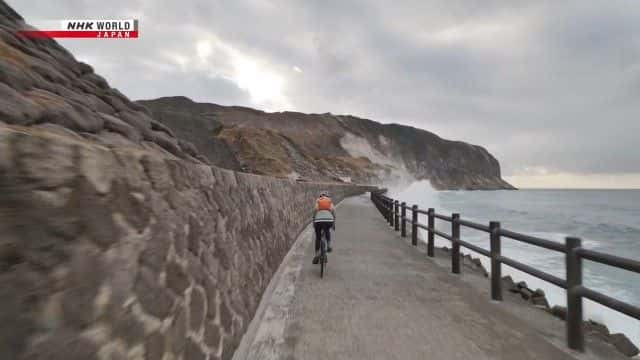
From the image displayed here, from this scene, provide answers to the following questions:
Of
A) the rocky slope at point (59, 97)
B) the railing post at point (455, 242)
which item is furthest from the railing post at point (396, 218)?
the rocky slope at point (59, 97)

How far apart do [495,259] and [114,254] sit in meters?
5.35

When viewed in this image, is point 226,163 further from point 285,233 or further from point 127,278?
point 127,278

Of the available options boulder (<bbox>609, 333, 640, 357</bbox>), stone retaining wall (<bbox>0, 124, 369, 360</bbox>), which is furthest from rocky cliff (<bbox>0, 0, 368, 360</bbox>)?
boulder (<bbox>609, 333, 640, 357</bbox>)

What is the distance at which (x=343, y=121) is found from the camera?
602 feet

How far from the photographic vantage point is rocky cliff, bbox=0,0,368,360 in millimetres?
1498

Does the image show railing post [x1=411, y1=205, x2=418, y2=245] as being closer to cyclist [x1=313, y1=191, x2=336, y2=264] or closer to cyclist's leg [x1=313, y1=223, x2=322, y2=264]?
cyclist [x1=313, y1=191, x2=336, y2=264]

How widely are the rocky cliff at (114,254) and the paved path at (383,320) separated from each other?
0.61 meters

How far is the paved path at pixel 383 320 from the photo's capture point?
4.07m

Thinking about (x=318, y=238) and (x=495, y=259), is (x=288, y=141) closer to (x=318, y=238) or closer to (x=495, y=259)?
(x=318, y=238)

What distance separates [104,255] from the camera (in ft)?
6.23

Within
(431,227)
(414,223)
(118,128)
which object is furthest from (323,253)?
(118,128)

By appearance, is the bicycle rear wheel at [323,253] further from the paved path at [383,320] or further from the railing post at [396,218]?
the railing post at [396,218]

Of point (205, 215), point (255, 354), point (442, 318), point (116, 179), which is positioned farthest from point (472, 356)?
point (116, 179)

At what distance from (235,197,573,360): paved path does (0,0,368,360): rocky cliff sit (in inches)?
24.2
